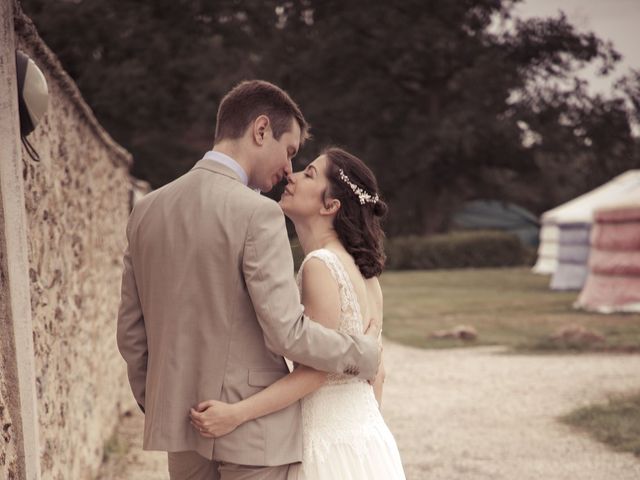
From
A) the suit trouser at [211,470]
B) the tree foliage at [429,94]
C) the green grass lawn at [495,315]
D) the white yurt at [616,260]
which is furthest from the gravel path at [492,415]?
the tree foliage at [429,94]

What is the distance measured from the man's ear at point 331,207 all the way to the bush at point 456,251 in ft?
90.4

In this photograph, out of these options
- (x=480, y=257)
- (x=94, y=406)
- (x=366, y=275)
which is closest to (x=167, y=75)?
(x=480, y=257)

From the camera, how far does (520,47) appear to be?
31.1 metres

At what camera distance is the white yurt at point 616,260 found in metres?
15.5

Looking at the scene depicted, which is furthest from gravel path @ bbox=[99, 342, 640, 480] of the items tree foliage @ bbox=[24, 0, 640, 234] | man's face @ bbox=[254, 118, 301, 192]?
tree foliage @ bbox=[24, 0, 640, 234]

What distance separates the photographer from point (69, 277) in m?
5.07

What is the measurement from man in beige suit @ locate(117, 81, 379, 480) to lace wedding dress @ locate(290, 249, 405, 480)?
7.4 inches

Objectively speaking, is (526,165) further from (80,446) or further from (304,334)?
(304,334)

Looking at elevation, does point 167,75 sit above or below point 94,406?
above

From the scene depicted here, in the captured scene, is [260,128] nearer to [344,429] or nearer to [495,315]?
[344,429]

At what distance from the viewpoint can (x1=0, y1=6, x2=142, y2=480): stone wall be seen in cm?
395

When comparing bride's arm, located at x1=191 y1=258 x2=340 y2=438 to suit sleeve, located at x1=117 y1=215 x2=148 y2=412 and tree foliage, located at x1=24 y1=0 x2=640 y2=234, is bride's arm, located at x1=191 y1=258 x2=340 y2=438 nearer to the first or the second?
suit sleeve, located at x1=117 y1=215 x2=148 y2=412

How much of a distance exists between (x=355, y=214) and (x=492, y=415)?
5.06 meters

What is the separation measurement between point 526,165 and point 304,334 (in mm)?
31607
